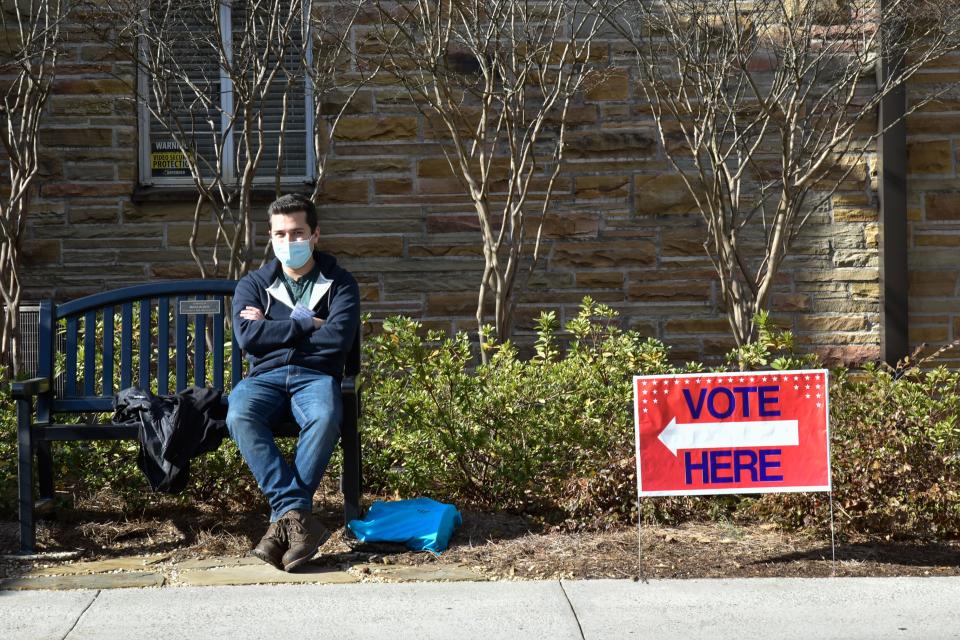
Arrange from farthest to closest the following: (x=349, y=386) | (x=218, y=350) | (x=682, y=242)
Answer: (x=682, y=242) < (x=218, y=350) < (x=349, y=386)

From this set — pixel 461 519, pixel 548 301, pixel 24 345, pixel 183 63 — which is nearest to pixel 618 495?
pixel 461 519

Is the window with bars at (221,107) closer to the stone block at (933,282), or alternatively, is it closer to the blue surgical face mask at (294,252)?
the blue surgical face mask at (294,252)

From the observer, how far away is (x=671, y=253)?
7852 millimetres

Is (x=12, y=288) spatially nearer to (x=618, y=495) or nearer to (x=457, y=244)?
(x=457, y=244)

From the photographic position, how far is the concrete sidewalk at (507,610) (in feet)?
12.4

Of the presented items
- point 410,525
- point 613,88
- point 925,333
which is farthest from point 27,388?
point 925,333

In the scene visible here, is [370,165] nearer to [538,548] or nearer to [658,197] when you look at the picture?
[658,197]

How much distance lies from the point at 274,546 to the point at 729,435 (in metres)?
1.90

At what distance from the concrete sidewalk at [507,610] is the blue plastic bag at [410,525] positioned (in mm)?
Answer: 418

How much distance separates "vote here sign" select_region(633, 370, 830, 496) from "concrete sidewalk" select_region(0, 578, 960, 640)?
1.43 feet

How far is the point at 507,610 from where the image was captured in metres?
4.00

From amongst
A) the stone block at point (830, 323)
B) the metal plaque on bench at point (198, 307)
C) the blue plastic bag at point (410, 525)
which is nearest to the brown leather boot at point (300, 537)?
the blue plastic bag at point (410, 525)

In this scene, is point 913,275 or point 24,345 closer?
point 24,345

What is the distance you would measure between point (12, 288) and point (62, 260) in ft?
4.09
